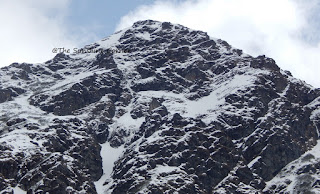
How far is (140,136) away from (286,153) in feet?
134

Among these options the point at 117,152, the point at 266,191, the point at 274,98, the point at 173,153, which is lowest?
the point at 266,191

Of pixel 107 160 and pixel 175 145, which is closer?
pixel 175 145

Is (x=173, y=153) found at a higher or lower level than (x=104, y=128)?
lower

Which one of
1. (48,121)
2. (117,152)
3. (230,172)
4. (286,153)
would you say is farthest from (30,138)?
(286,153)

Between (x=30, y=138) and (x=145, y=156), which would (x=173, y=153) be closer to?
(x=145, y=156)

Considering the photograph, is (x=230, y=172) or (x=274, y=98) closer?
(x=230, y=172)

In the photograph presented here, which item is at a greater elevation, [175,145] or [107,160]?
[107,160]

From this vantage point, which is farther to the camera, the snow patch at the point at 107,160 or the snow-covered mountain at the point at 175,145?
the snow patch at the point at 107,160

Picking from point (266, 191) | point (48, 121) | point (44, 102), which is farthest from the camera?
point (44, 102)

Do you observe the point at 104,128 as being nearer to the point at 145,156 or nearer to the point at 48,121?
the point at 48,121

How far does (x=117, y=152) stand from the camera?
581 ft

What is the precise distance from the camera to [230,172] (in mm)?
154000

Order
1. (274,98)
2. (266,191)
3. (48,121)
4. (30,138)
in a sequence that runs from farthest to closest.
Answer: (274,98) < (48,121) < (30,138) < (266,191)

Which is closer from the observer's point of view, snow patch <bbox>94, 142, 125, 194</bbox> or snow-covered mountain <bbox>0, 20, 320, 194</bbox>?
snow-covered mountain <bbox>0, 20, 320, 194</bbox>
